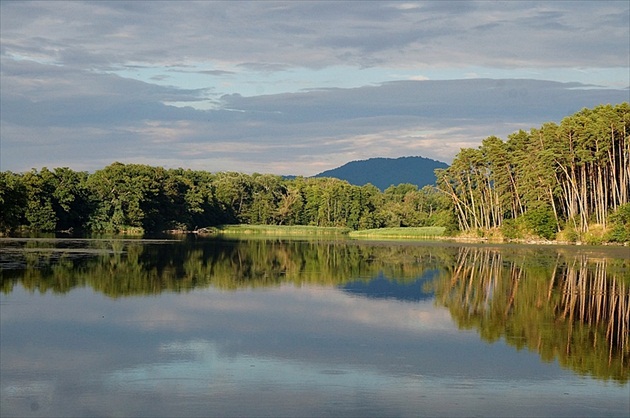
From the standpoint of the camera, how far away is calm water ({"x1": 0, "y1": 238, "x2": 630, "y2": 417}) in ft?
33.6

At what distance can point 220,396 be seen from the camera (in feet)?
33.9

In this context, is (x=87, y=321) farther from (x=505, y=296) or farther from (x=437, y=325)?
(x=505, y=296)

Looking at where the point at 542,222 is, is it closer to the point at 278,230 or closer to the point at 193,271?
the point at 193,271

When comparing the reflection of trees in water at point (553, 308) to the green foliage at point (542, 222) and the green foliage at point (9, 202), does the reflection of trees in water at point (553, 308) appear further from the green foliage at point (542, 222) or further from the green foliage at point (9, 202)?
the green foliage at point (9, 202)

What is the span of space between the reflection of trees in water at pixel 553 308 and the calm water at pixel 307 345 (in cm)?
7

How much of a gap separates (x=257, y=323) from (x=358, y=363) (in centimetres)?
499

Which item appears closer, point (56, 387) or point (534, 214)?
point (56, 387)

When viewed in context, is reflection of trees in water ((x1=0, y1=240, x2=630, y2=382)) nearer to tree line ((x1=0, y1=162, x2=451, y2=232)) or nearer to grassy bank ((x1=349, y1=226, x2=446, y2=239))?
tree line ((x1=0, y1=162, x2=451, y2=232))


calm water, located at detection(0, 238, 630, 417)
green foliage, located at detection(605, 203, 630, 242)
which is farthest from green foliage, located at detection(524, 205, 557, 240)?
calm water, located at detection(0, 238, 630, 417)

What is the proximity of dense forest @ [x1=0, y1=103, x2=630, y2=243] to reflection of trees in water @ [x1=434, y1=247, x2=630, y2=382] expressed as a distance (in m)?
26.5

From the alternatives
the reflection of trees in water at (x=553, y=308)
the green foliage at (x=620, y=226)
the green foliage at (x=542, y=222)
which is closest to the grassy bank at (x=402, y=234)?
the green foliage at (x=542, y=222)

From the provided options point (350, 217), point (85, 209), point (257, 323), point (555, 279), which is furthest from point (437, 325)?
point (350, 217)

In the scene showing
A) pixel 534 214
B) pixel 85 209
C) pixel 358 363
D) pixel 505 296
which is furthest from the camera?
pixel 85 209

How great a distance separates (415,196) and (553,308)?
11199cm
